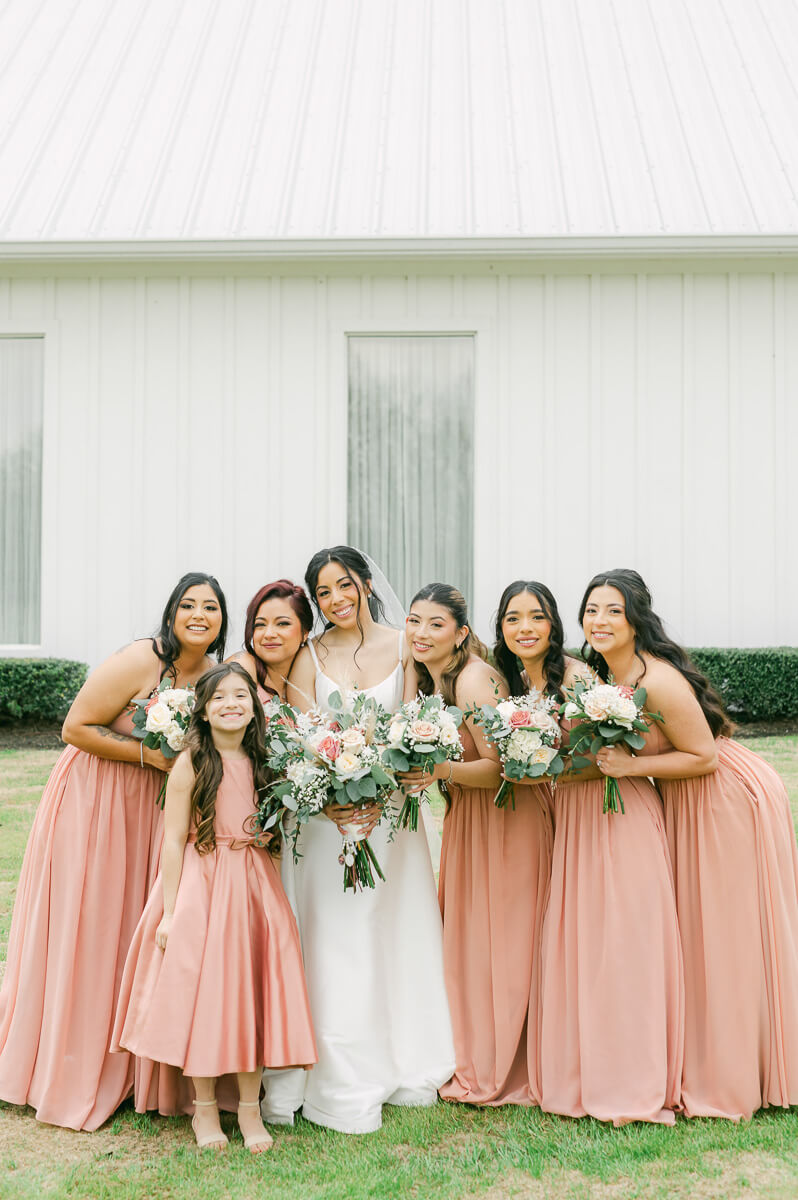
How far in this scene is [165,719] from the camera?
13.6ft

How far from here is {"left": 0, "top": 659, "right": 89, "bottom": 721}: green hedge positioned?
1083 cm

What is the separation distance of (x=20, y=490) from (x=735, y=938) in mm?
9813

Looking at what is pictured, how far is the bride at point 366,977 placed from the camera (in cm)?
430

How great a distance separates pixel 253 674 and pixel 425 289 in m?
7.59

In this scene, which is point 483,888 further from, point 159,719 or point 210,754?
point 159,719

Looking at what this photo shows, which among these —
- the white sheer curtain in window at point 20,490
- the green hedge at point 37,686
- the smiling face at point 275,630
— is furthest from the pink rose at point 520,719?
the white sheer curtain in window at point 20,490

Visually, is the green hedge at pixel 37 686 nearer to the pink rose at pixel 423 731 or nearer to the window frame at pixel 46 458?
the window frame at pixel 46 458

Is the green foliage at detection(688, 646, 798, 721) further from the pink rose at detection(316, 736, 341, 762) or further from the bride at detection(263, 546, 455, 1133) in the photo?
the pink rose at detection(316, 736, 341, 762)

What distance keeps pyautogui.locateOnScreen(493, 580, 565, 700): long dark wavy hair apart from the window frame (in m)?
7.96

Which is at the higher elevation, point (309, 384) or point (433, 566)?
point (309, 384)

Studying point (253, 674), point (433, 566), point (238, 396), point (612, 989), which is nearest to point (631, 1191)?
point (612, 989)

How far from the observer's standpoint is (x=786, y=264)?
11.1 metres

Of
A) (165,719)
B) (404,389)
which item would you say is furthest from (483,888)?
(404,389)

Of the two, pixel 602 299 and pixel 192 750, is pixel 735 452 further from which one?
pixel 192 750
